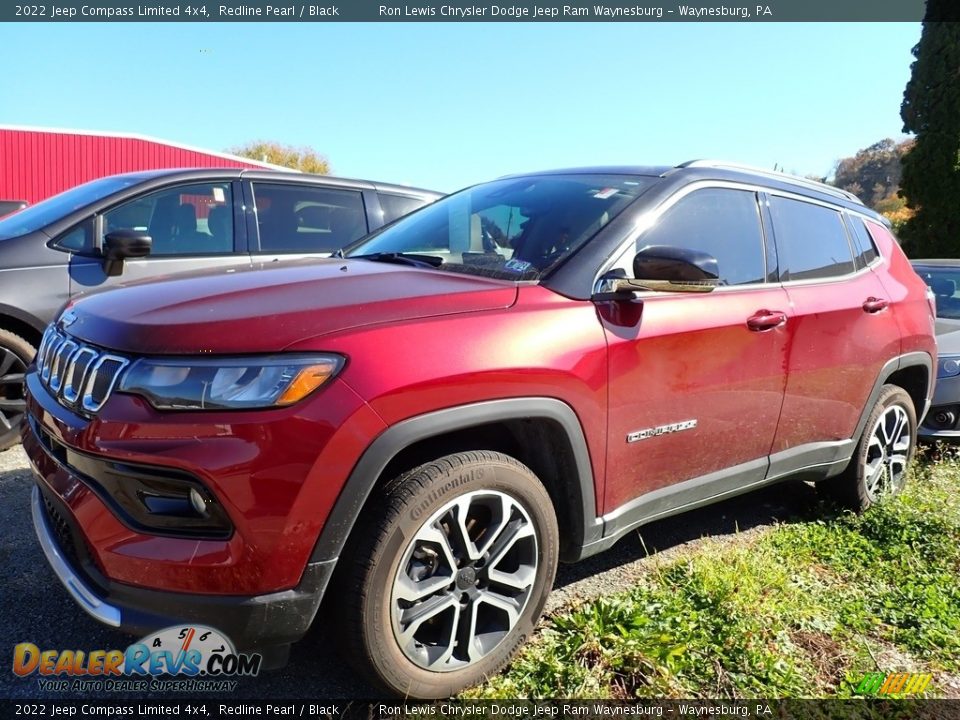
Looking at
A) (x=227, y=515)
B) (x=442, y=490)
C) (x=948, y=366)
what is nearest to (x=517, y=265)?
(x=442, y=490)

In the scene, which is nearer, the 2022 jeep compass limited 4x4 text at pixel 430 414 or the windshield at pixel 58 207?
the 2022 jeep compass limited 4x4 text at pixel 430 414

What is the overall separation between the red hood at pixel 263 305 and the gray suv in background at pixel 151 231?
1609 millimetres

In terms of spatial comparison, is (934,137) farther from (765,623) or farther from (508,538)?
(508,538)

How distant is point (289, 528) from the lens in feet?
5.93

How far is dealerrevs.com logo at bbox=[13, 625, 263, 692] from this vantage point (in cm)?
188

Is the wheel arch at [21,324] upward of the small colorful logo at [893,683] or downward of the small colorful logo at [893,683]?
upward

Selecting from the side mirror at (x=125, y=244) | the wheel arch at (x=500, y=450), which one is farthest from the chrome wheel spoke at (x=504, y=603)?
the side mirror at (x=125, y=244)

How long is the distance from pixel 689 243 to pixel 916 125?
18.5 metres

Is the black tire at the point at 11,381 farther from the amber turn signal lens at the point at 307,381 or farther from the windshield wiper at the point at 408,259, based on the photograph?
the amber turn signal lens at the point at 307,381

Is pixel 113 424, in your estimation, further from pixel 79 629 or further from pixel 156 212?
pixel 156 212

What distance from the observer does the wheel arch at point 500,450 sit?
1.88 m

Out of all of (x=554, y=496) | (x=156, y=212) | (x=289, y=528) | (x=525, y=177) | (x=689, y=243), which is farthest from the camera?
(x=156, y=212)

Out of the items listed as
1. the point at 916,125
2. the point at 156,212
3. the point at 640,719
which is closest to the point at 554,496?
the point at 640,719

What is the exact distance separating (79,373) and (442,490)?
3.61 feet
